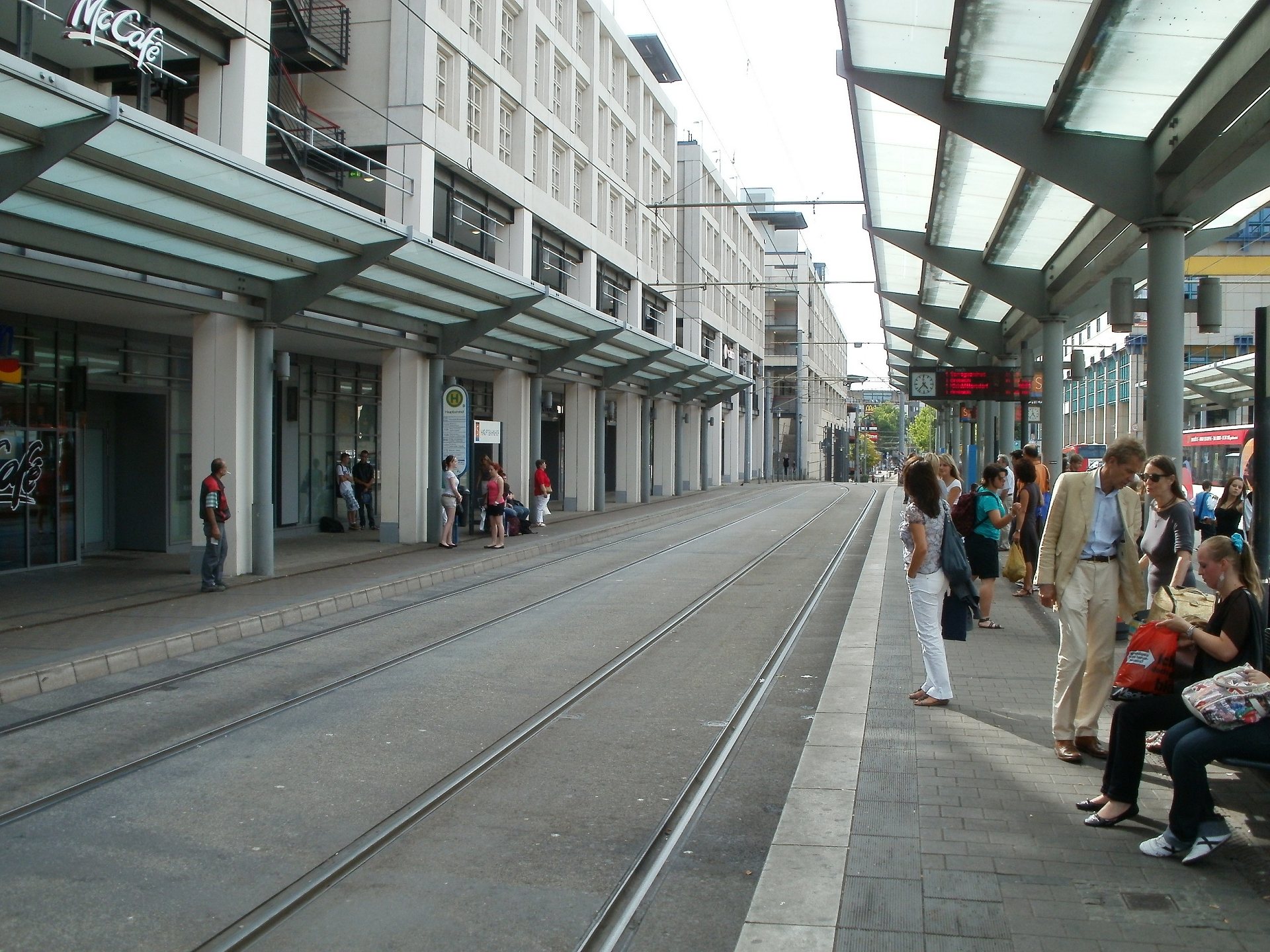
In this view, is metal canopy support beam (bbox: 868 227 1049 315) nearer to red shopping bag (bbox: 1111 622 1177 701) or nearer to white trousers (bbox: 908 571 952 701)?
A: white trousers (bbox: 908 571 952 701)

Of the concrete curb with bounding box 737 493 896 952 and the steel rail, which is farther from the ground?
the concrete curb with bounding box 737 493 896 952

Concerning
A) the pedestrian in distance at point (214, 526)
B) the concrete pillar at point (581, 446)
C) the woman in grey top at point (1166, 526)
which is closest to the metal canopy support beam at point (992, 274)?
the woman in grey top at point (1166, 526)

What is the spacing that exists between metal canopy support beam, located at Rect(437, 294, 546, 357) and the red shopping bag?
15.6 meters

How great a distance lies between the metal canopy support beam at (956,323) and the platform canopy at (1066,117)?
8383mm

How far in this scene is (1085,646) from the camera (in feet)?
20.7

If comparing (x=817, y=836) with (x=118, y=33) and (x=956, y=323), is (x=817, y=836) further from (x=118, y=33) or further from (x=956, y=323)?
(x=956, y=323)

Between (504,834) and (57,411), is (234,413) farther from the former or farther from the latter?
(504,834)

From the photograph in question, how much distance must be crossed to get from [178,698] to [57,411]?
9847 millimetres

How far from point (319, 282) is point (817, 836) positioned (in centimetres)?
1204

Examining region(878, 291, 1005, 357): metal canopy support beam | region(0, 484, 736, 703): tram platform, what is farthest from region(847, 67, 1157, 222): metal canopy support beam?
region(878, 291, 1005, 357): metal canopy support beam

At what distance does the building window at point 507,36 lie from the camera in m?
26.0

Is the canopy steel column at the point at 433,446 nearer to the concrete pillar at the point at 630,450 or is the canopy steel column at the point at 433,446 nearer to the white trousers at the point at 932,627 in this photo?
the white trousers at the point at 932,627

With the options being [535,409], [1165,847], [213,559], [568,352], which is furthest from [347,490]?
[1165,847]

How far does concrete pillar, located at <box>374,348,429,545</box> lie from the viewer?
2011 centimetres
